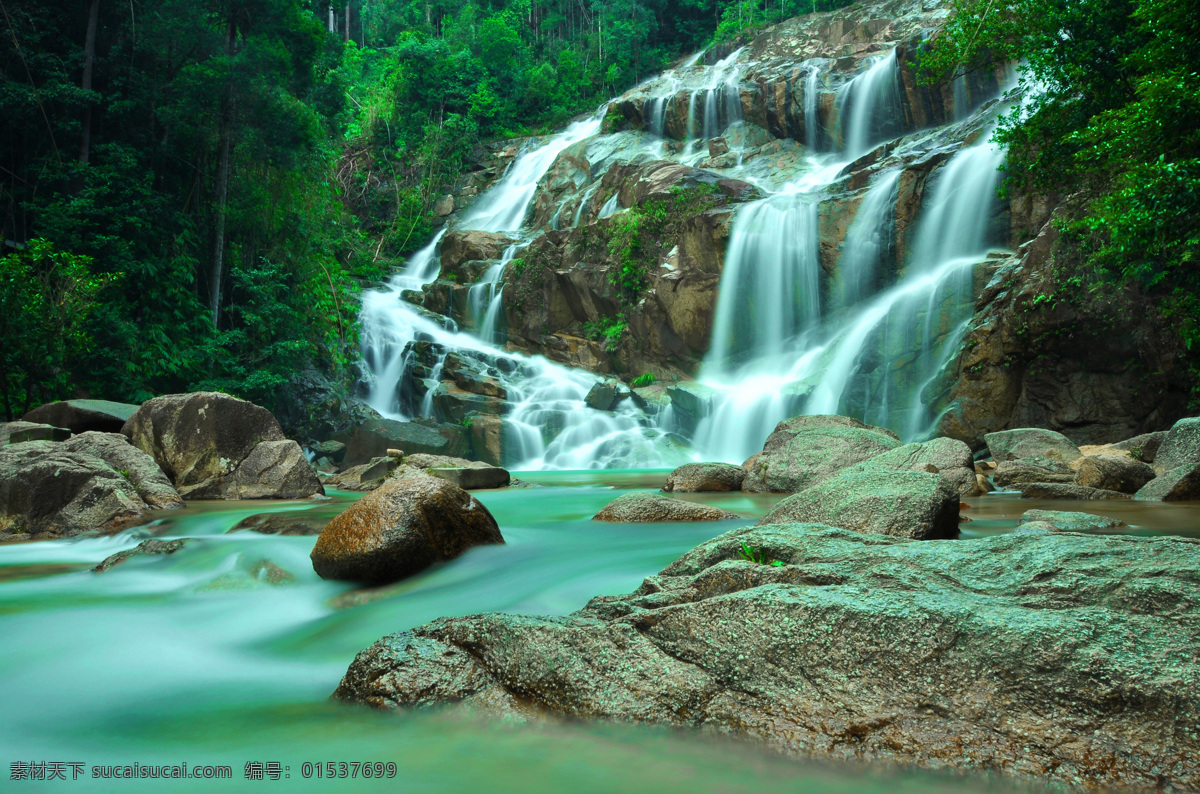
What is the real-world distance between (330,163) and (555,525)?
16.0 m

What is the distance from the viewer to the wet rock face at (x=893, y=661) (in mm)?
1982

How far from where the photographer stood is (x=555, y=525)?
7.44 metres

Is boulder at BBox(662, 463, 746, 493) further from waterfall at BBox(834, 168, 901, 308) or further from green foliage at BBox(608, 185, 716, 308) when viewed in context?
green foliage at BBox(608, 185, 716, 308)

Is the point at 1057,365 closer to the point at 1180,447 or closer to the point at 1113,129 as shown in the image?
the point at 1180,447

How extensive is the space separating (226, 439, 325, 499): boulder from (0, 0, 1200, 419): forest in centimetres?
487

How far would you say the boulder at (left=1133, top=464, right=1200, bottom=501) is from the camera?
7.67m

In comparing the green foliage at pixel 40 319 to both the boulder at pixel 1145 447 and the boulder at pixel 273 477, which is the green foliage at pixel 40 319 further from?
the boulder at pixel 1145 447

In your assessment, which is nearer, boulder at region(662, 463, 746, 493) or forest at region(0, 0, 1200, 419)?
forest at region(0, 0, 1200, 419)

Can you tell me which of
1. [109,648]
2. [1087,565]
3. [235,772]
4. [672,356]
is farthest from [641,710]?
[672,356]

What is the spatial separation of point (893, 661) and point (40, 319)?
13876mm

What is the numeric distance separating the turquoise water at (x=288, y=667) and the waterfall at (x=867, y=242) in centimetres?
1210

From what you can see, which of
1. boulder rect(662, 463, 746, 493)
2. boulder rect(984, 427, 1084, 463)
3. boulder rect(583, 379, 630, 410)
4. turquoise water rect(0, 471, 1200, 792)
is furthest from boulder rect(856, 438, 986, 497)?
boulder rect(583, 379, 630, 410)

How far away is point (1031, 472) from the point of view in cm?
952

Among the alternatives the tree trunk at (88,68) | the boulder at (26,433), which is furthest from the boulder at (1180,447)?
the tree trunk at (88,68)
